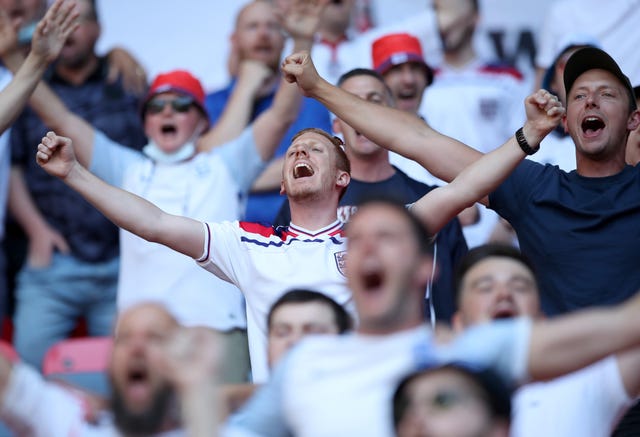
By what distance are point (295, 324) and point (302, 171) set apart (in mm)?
1099

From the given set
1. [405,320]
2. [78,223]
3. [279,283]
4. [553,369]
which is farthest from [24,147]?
[553,369]

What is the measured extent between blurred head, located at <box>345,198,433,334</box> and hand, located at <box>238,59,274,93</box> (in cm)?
326

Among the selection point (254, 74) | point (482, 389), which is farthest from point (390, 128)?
point (254, 74)

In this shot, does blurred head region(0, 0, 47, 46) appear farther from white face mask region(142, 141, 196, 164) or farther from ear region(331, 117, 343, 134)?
ear region(331, 117, 343, 134)

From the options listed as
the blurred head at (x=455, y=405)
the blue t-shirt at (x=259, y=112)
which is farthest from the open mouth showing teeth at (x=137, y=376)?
the blue t-shirt at (x=259, y=112)

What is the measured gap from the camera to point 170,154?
248 inches

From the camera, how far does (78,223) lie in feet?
22.3

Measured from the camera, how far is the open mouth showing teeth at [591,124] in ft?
16.5

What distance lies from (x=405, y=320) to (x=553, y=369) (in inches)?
18.1

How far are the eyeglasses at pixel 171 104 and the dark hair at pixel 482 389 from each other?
3.24 meters

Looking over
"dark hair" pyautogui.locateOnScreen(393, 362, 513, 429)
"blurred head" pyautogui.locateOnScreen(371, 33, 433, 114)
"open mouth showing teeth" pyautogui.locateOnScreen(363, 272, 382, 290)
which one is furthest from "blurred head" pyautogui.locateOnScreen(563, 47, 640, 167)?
"dark hair" pyautogui.locateOnScreen(393, 362, 513, 429)

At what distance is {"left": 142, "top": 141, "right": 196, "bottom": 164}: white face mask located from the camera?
6.26 meters

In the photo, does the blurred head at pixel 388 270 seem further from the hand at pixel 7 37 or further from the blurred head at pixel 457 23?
the blurred head at pixel 457 23

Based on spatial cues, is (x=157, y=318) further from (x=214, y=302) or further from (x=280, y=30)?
(x=280, y=30)
